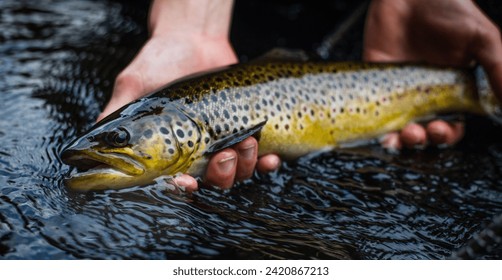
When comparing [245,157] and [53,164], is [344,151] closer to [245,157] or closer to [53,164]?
[245,157]

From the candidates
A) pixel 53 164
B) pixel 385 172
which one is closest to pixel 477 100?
pixel 385 172

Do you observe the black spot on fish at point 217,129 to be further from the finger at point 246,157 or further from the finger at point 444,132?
the finger at point 444,132

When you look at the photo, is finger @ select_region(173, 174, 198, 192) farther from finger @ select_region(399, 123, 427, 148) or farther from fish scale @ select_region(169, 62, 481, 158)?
finger @ select_region(399, 123, 427, 148)

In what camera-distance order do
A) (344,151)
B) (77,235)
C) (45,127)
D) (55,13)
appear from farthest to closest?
(55,13), (344,151), (45,127), (77,235)

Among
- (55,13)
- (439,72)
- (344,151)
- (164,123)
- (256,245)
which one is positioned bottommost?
(256,245)

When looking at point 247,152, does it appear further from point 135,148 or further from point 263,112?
point 135,148
